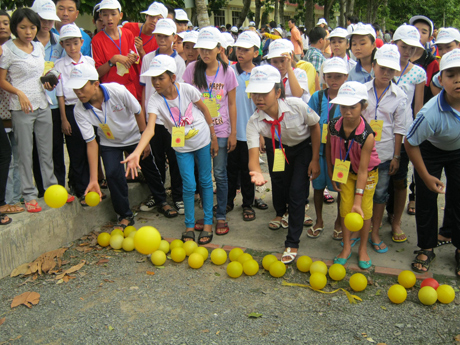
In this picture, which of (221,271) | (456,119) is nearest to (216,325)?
(221,271)

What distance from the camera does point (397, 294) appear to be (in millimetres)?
3404

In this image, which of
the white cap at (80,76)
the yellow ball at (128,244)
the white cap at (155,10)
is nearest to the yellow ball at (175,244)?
the yellow ball at (128,244)

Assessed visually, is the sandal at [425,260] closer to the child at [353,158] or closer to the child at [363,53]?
the child at [353,158]

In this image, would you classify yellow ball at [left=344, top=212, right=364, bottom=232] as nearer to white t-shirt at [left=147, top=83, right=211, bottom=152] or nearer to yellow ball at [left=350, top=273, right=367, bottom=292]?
yellow ball at [left=350, top=273, right=367, bottom=292]

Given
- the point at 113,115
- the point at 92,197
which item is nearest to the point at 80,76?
the point at 113,115

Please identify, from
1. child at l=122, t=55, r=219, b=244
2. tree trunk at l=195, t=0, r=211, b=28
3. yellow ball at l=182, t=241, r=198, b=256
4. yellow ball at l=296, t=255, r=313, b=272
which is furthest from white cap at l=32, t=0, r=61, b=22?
tree trunk at l=195, t=0, r=211, b=28

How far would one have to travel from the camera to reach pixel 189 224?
4.75 metres

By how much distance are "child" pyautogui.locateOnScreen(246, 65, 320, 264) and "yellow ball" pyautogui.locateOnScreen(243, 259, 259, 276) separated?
347 millimetres

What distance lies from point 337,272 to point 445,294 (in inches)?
34.7

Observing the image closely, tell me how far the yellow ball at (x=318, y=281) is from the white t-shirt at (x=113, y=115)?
104 inches

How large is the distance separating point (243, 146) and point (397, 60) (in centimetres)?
203

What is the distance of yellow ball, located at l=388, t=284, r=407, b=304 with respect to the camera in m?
3.41

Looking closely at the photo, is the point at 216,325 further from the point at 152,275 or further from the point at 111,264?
the point at 111,264

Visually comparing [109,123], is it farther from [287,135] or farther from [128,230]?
[287,135]
